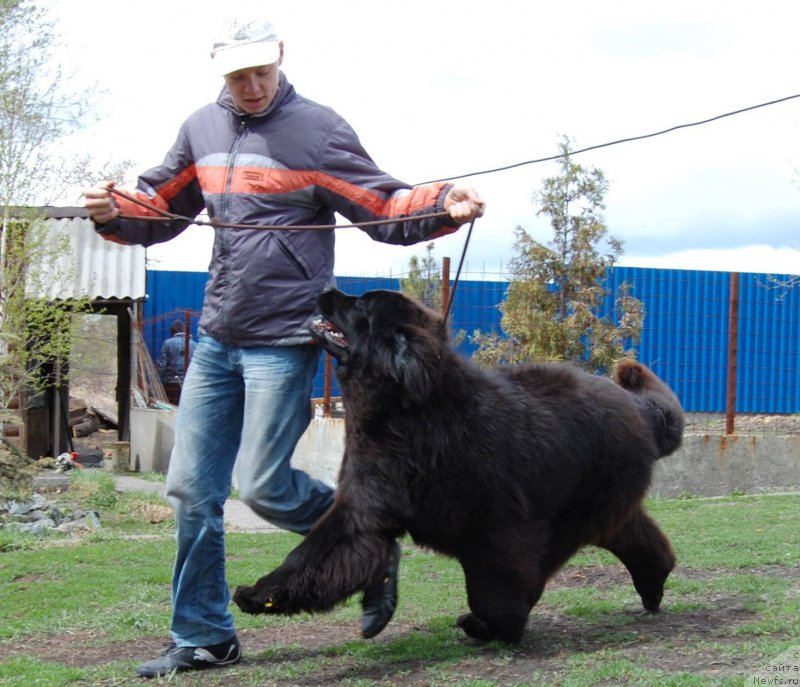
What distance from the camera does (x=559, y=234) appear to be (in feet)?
30.5

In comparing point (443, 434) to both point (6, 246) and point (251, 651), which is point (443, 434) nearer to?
point (251, 651)

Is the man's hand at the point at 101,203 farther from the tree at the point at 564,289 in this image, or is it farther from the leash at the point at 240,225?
the tree at the point at 564,289

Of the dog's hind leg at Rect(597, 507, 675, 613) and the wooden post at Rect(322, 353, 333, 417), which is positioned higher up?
the wooden post at Rect(322, 353, 333, 417)

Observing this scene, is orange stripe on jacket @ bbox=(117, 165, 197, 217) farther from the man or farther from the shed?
the shed

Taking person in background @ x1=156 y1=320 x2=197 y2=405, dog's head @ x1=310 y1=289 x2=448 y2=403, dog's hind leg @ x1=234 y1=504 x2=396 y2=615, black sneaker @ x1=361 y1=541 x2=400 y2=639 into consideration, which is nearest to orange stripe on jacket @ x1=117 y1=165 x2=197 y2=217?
dog's head @ x1=310 y1=289 x2=448 y2=403

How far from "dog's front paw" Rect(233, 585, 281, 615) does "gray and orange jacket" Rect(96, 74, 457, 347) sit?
937mm

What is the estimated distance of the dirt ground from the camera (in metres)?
3.53

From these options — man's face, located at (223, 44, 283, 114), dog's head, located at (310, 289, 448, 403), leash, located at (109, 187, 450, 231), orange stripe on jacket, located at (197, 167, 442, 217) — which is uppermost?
man's face, located at (223, 44, 283, 114)

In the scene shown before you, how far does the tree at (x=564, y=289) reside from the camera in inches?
361

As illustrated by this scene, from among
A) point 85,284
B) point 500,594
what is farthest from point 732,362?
point 85,284

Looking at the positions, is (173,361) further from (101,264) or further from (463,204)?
(463,204)

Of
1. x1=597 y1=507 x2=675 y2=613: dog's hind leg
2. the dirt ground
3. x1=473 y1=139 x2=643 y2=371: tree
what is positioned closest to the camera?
the dirt ground

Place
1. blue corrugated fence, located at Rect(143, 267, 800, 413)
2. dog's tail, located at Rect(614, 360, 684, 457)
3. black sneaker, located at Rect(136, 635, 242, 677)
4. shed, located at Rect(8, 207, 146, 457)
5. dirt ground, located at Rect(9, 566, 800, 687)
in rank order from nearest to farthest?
1. dirt ground, located at Rect(9, 566, 800, 687)
2. black sneaker, located at Rect(136, 635, 242, 677)
3. dog's tail, located at Rect(614, 360, 684, 457)
4. blue corrugated fence, located at Rect(143, 267, 800, 413)
5. shed, located at Rect(8, 207, 146, 457)

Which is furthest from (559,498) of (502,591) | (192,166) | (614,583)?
(192,166)
